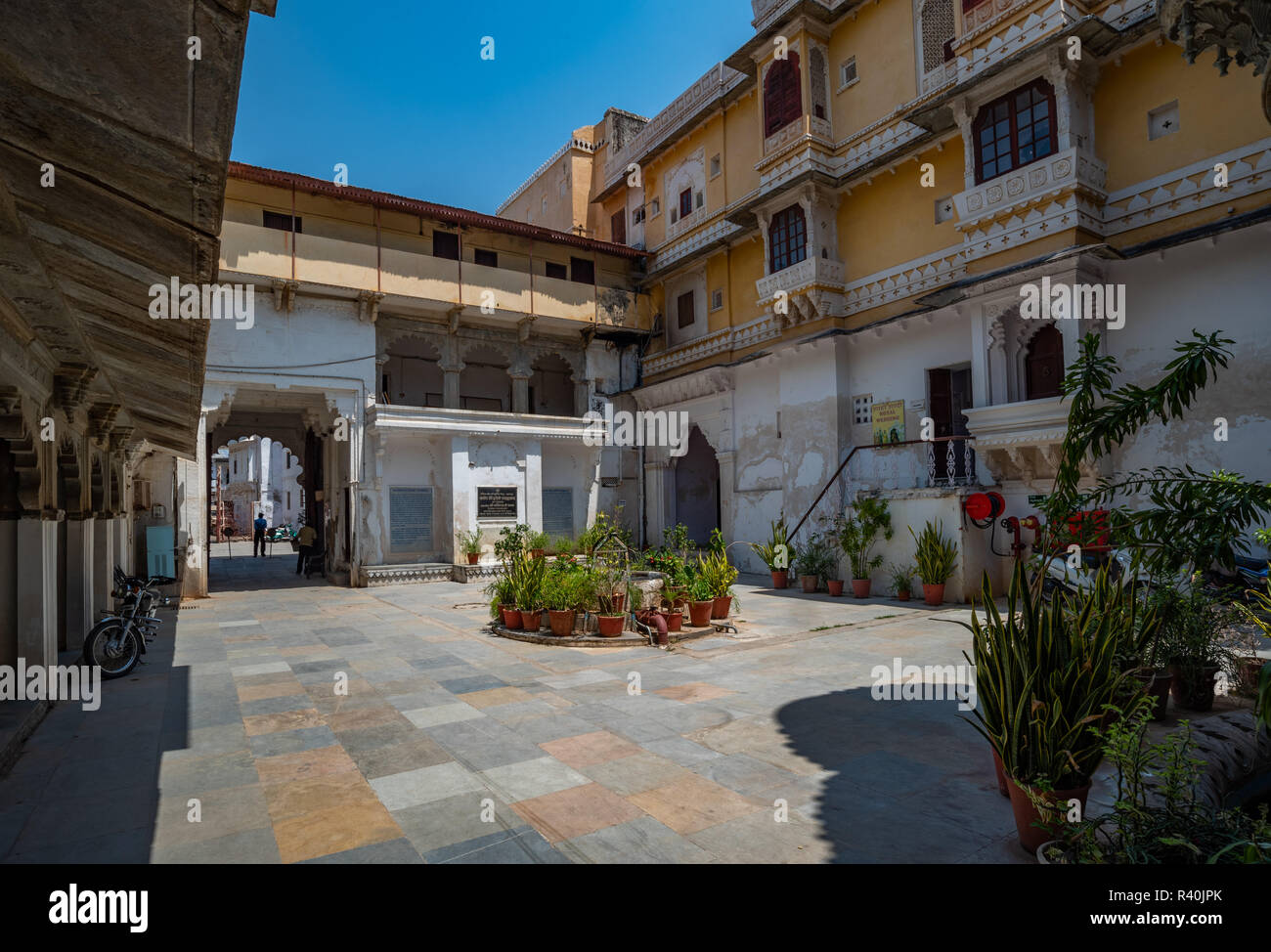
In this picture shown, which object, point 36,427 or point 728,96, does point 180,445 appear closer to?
point 36,427

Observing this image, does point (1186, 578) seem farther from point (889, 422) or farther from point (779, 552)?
point (889, 422)

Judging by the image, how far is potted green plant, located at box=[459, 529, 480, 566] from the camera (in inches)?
752

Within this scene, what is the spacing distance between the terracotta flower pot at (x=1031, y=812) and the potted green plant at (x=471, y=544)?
16607 millimetres

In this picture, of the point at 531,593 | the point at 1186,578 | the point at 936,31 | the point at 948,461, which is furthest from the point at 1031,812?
the point at 936,31

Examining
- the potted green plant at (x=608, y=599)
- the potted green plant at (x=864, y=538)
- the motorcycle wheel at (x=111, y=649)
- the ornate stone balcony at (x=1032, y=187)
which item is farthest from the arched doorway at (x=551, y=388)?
the motorcycle wheel at (x=111, y=649)

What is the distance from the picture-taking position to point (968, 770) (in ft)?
15.4

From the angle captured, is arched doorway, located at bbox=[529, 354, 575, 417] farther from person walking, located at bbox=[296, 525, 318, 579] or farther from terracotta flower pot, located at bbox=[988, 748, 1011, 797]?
terracotta flower pot, located at bbox=[988, 748, 1011, 797]

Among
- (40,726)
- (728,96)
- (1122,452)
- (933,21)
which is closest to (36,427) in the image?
(40,726)

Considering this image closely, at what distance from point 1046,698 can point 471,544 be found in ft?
55.2

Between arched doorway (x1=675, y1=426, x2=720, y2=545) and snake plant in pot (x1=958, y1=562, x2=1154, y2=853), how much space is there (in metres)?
20.6

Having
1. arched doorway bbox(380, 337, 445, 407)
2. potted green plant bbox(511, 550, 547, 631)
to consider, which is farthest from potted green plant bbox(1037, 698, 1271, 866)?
arched doorway bbox(380, 337, 445, 407)

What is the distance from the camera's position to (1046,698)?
12.1 feet

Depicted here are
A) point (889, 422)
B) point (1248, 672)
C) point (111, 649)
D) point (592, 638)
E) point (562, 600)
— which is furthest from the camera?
point (889, 422)
